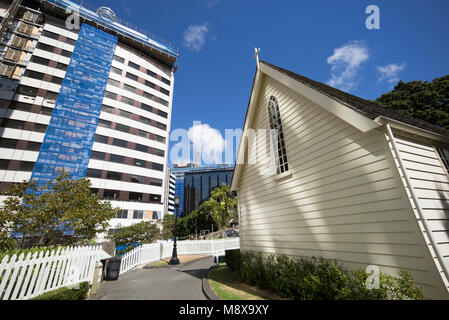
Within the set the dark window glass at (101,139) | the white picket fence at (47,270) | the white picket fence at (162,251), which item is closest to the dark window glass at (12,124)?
the dark window glass at (101,139)

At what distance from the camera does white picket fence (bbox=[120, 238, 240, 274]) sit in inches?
416

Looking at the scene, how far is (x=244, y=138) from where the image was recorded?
28.6ft

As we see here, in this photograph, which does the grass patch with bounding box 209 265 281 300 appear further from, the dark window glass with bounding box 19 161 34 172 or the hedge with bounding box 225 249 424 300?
the dark window glass with bounding box 19 161 34 172

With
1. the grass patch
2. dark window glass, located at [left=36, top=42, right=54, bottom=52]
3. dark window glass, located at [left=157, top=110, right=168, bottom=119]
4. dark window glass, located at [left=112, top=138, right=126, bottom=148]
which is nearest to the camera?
the grass patch

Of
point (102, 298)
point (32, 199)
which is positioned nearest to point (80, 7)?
point (32, 199)

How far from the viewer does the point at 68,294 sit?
191 inches

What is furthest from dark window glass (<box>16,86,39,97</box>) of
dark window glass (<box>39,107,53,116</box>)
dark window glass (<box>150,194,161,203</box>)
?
dark window glass (<box>150,194,161,203</box>)

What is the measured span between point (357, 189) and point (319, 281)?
2251 mm

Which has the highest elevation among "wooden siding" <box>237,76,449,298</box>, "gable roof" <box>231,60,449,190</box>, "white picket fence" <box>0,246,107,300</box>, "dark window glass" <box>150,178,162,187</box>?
"dark window glass" <box>150,178,162,187</box>

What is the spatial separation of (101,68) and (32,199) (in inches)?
1299

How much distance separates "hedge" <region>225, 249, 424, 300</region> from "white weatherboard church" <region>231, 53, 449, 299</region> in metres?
0.21

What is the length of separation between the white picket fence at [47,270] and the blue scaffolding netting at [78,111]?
2500cm

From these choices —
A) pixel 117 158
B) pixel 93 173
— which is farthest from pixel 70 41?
pixel 93 173
